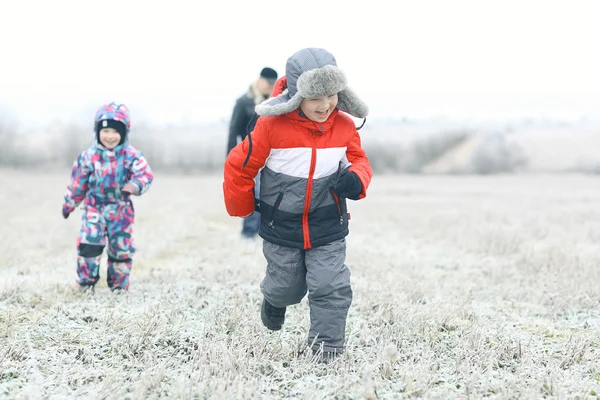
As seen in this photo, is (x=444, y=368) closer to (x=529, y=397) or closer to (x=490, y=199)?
(x=529, y=397)

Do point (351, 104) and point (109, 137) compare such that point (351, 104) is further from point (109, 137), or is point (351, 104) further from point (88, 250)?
point (88, 250)

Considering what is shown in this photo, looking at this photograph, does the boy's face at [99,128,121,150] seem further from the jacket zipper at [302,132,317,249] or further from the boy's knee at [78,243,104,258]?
the jacket zipper at [302,132,317,249]

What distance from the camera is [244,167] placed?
3.65 m

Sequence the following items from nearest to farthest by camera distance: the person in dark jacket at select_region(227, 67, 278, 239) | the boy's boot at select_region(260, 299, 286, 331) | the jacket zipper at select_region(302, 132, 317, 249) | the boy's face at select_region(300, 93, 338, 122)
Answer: the boy's face at select_region(300, 93, 338, 122)
the jacket zipper at select_region(302, 132, 317, 249)
the boy's boot at select_region(260, 299, 286, 331)
the person in dark jacket at select_region(227, 67, 278, 239)

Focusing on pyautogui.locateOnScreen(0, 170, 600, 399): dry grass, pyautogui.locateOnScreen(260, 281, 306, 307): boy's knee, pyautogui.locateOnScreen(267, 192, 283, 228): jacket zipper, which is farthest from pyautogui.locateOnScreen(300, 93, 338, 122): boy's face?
pyautogui.locateOnScreen(0, 170, 600, 399): dry grass

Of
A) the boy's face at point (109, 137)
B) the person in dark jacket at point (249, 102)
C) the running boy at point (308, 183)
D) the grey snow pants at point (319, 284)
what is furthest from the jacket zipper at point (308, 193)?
the person in dark jacket at point (249, 102)

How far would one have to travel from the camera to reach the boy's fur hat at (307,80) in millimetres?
3449

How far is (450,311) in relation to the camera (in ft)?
15.1

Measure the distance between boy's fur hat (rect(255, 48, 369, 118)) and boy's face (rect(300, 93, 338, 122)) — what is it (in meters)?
0.05

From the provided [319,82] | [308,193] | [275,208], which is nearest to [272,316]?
[275,208]

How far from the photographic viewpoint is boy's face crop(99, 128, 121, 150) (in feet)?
17.3

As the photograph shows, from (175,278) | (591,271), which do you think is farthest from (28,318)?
(591,271)

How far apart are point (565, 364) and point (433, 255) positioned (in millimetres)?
4503

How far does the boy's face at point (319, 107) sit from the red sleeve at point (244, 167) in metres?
0.27
